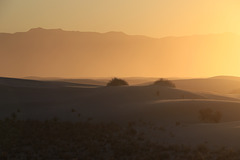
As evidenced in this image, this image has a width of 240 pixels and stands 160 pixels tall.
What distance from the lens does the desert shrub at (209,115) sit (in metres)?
26.6

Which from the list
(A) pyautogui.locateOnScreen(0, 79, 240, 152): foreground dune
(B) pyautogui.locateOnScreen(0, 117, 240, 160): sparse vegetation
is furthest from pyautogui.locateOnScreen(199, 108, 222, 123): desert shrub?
(B) pyautogui.locateOnScreen(0, 117, 240, 160): sparse vegetation

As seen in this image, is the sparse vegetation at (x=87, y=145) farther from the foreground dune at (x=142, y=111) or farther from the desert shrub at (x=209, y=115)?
the desert shrub at (x=209, y=115)

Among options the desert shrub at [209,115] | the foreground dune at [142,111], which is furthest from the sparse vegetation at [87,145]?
the desert shrub at [209,115]

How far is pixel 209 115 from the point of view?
26.8 meters

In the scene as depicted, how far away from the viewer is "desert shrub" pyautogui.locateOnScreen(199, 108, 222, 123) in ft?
87.2

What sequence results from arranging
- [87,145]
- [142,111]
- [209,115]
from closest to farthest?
[87,145] → [209,115] → [142,111]

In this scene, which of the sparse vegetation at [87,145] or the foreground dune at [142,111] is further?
the foreground dune at [142,111]

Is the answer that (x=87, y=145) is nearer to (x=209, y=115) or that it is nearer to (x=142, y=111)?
(x=142, y=111)

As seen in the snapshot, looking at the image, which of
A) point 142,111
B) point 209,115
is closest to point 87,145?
point 142,111

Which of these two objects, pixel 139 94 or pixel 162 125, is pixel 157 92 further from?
pixel 162 125

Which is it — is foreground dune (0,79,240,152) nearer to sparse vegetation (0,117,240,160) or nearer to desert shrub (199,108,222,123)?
desert shrub (199,108,222,123)

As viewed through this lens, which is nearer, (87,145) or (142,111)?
(87,145)

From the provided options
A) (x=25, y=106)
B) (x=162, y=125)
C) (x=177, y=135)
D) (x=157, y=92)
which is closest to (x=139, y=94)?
(x=157, y=92)

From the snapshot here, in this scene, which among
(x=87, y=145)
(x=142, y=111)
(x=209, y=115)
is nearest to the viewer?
(x=87, y=145)
